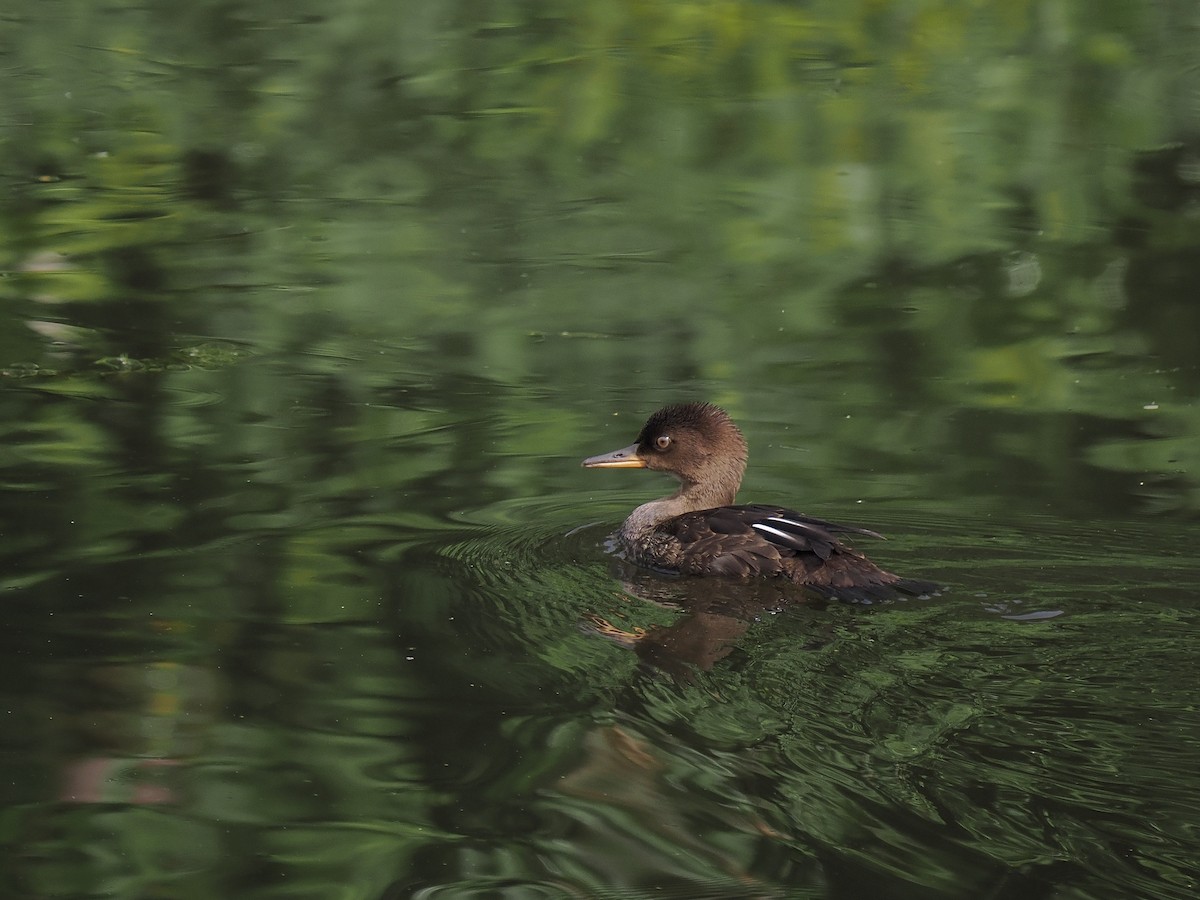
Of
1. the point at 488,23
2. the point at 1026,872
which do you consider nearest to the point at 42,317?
the point at 1026,872

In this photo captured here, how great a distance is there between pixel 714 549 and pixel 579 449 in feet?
5.18

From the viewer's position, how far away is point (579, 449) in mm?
8328

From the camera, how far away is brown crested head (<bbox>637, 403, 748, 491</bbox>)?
7672 millimetres

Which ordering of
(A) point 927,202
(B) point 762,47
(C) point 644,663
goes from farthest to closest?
(B) point 762,47 < (A) point 927,202 < (C) point 644,663

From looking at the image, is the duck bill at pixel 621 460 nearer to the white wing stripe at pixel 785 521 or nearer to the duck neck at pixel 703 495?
the duck neck at pixel 703 495

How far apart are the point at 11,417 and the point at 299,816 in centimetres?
425

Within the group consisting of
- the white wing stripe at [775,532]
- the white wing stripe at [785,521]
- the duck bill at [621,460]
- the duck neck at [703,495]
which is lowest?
the duck neck at [703,495]

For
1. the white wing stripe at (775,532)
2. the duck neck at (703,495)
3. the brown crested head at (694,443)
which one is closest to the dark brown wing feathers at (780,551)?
the white wing stripe at (775,532)

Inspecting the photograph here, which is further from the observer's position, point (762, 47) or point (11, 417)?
point (762, 47)

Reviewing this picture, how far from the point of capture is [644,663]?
18.7 feet

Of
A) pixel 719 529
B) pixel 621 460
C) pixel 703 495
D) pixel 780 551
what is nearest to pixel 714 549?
pixel 719 529

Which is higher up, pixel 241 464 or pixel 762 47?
pixel 762 47

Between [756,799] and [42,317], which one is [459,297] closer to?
[42,317]

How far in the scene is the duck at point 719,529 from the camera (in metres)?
6.48
